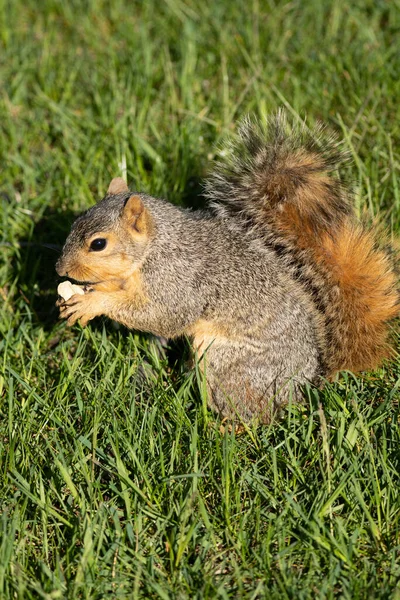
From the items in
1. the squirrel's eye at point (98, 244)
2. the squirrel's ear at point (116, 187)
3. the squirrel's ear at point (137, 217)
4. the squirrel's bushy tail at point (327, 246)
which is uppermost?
the squirrel's bushy tail at point (327, 246)

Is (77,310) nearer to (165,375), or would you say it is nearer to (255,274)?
(165,375)

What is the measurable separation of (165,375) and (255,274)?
1.27 feet

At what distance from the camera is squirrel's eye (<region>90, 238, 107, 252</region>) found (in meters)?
2.08

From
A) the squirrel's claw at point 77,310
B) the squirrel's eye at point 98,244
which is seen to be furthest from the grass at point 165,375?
the squirrel's eye at point 98,244

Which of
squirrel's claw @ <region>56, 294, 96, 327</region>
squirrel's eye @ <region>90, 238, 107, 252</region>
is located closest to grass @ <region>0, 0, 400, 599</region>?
squirrel's claw @ <region>56, 294, 96, 327</region>

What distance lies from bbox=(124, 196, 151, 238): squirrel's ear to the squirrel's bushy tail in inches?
10.3

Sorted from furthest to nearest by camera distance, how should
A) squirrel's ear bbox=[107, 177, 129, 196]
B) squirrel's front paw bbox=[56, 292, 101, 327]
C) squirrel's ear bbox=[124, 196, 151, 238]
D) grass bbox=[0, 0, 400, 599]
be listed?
squirrel's ear bbox=[107, 177, 129, 196] → squirrel's front paw bbox=[56, 292, 101, 327] → squirrel's ear bbox=[124, 196, 151, 238] → grass bbox=[0, 0, 400, 599]

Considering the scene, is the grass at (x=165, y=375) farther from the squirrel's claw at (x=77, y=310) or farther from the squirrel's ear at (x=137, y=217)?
the squirrel's ear at (x=137, y=217)

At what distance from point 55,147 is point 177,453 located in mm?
1615

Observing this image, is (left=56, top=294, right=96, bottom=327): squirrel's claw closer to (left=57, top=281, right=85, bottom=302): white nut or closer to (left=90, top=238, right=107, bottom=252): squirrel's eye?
(left=57, top=281, right=85, bottom=302): white nut

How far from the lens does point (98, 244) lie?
2.08 meters

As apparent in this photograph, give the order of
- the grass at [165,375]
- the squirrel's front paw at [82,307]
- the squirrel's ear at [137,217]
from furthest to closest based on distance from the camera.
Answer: the squirrel's front paw at [82,307]
the squirrel's ear at [137,217]
the grass at [165,375]

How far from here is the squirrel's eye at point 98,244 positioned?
208 cm

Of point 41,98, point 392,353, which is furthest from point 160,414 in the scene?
point 41,98
